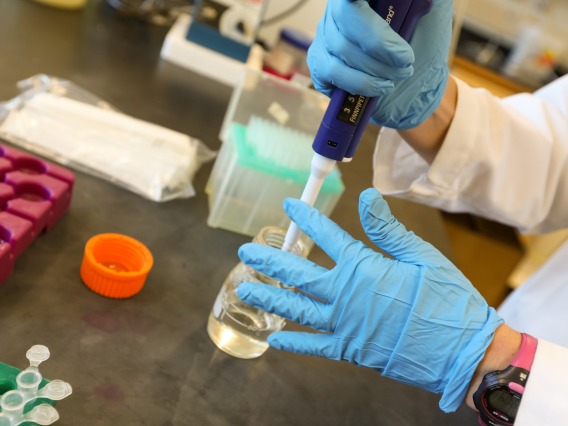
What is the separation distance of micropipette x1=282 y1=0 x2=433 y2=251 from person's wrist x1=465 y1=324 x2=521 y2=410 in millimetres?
311

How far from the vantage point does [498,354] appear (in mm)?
800

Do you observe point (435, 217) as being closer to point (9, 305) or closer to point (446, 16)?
point (446, 16)

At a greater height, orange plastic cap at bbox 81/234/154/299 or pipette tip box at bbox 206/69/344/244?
pipette tip box at bbox 206/69/344/244

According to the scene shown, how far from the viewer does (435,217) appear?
5.41ft

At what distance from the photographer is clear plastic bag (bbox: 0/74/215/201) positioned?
1.17 m

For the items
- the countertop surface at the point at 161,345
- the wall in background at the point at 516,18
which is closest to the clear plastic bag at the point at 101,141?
the countertop surface at the point at 161,345

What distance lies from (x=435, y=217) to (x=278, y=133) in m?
0.62

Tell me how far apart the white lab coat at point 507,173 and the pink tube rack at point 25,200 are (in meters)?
0.63

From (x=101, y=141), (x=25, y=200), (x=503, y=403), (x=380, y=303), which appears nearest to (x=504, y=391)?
(x=503, y=403)

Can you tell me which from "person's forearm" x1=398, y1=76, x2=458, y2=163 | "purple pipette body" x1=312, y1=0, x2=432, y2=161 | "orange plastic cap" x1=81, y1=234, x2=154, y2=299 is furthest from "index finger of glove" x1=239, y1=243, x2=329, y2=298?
"person's forearm" x1=398, y1=76, x2=458, y2=163

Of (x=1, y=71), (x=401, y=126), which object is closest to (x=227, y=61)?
(x=1, y=71)

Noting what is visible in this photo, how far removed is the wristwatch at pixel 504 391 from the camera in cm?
78

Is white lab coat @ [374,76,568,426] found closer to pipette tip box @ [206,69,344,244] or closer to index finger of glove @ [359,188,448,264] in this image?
pipette tip box @ [206,69,344,244]

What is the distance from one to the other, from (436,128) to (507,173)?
0.20 m
